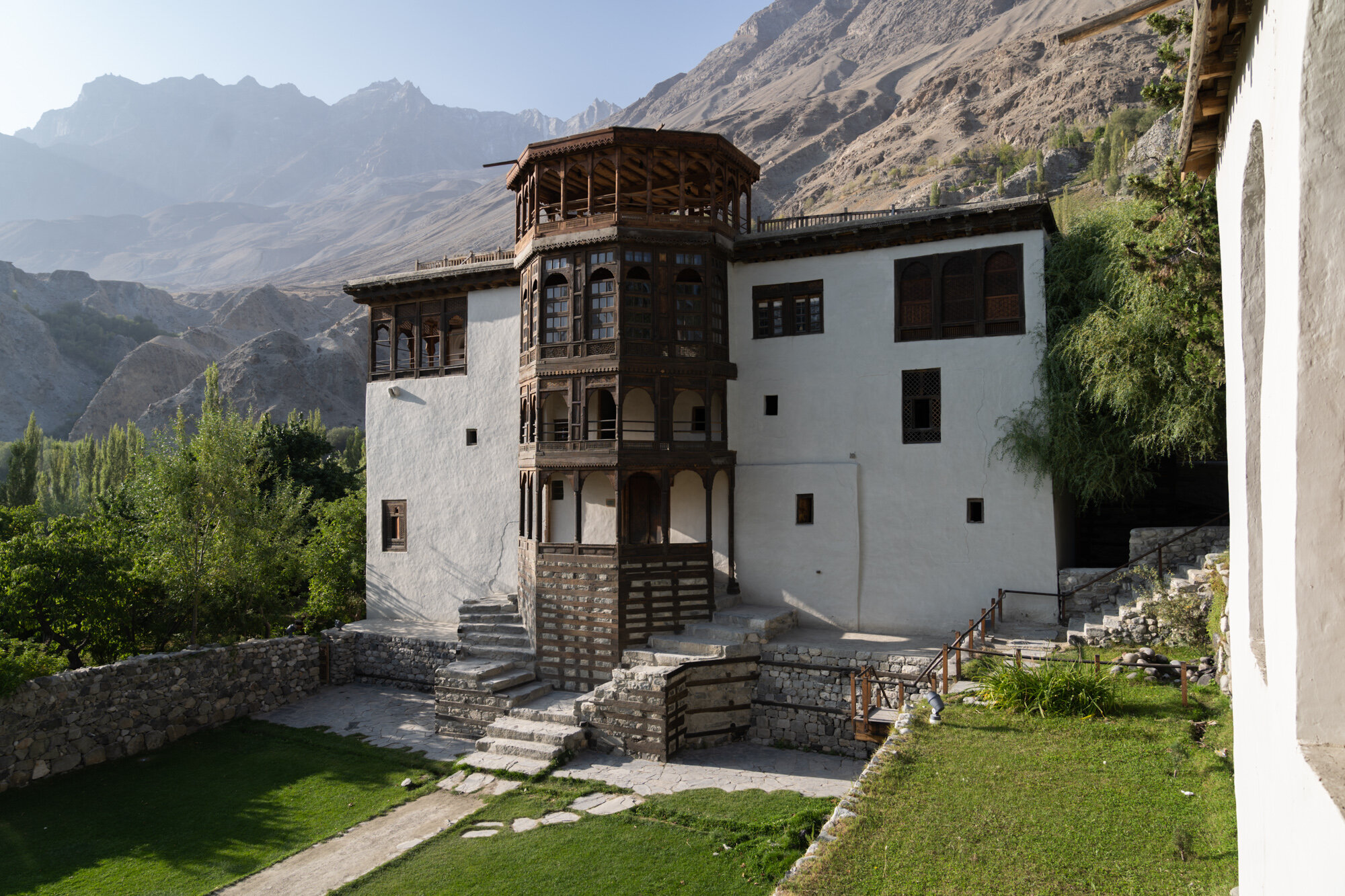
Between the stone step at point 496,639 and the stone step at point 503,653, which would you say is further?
the stone step at point 496,639

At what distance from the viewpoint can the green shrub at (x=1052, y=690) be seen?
31.3ft

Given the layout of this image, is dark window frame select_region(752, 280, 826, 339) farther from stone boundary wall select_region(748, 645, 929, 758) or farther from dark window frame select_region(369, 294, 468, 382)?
dark window frame select_region(369, 294, 468, 382)

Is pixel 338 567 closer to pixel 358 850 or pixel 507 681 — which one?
pixel 507 681

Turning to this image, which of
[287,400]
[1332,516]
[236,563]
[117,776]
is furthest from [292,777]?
[287,400]

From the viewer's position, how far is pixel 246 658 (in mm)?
16531

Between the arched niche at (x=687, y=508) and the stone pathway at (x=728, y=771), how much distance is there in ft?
16.2

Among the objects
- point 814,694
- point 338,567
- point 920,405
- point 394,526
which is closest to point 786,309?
point 920,405

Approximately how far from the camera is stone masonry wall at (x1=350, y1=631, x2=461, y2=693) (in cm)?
1775

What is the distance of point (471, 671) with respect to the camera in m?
15.0

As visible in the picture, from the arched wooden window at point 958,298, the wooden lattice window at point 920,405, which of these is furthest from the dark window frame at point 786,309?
the arched wooden window at point 958,298

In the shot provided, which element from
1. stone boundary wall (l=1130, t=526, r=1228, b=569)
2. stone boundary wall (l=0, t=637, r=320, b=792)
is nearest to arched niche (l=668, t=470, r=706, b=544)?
stone boundary wall (l=1130, t=526, r=1228, b=569)

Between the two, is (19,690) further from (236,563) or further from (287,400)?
(287,400)

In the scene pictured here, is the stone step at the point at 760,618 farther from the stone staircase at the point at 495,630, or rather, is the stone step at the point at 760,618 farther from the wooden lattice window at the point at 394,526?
the wooden lattice window at the point at 394,526

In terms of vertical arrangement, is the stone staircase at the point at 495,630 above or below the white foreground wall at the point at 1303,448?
below
